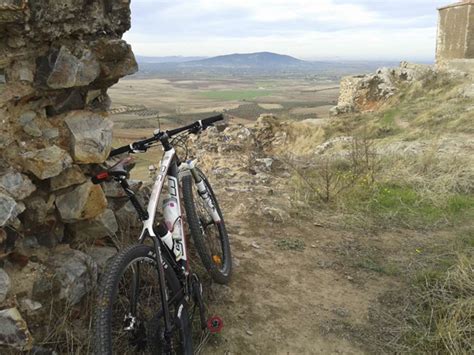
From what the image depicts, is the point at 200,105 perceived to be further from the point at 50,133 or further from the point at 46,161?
the point at 46,161

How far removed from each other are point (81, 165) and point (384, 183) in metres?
4.92

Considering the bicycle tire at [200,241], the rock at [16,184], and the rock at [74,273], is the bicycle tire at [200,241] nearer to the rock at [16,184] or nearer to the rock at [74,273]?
the rock at [74,273]

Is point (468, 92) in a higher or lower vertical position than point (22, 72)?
lower

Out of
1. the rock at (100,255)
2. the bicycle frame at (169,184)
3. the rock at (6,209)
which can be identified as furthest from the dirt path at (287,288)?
the rock at (6,209)

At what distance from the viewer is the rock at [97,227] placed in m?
2.94

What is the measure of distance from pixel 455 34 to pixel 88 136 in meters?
21.1

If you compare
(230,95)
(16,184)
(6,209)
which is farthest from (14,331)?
(230,95)

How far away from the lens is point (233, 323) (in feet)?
10.5

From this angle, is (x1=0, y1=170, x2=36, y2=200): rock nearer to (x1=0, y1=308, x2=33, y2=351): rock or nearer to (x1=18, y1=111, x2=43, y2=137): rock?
(x1=18, y1=111, x2=43, y2=137): rock

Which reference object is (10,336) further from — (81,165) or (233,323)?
(233,323)

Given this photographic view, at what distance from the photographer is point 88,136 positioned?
2789mm

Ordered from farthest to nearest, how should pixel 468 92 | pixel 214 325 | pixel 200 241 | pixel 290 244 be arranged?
pixel 468 92 → pixel 290 244 → pixel 200 241 → pixel 214 325

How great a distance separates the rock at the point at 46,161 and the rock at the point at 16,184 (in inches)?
3.0

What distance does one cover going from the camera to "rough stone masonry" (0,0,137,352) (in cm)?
235
